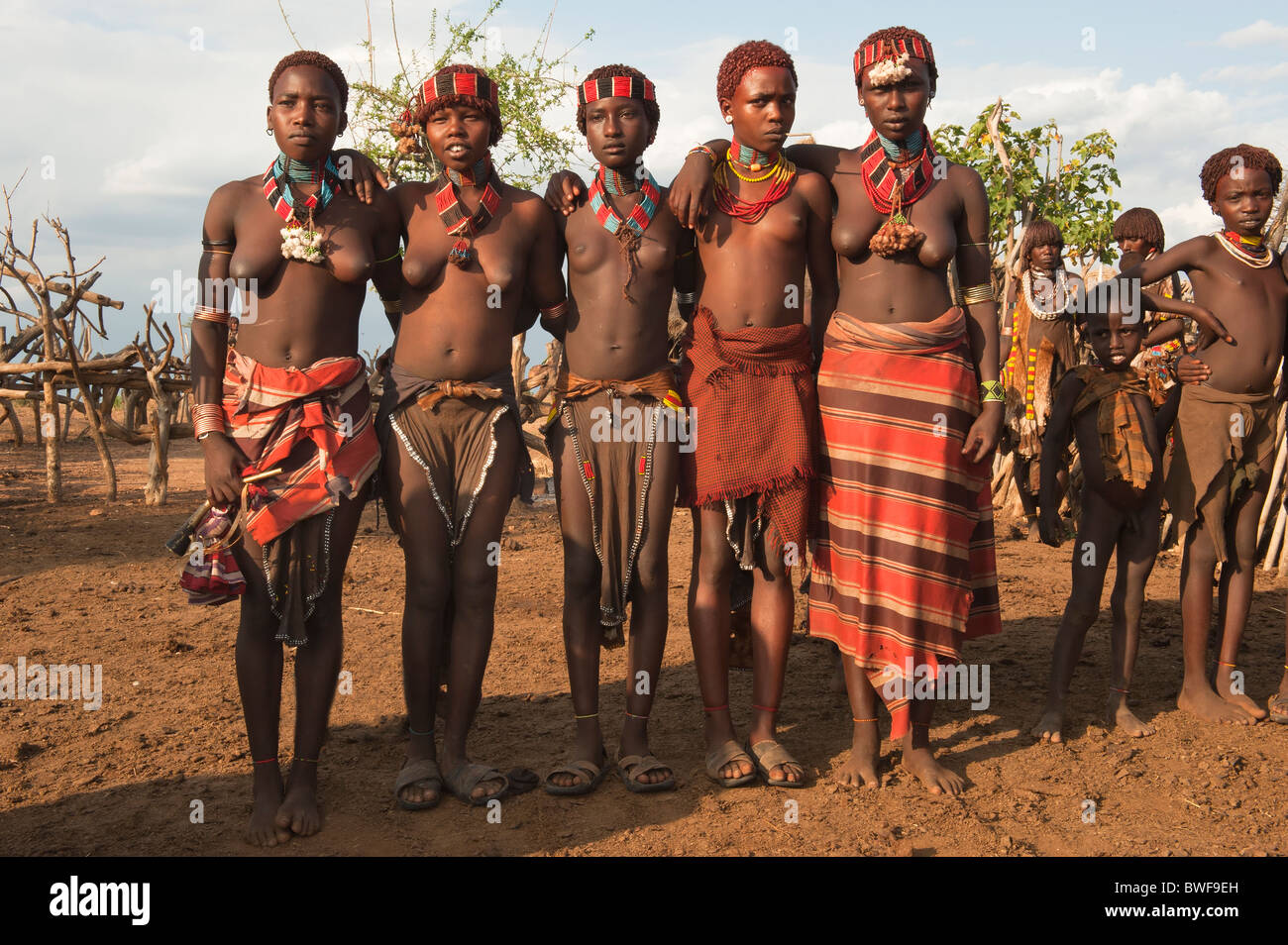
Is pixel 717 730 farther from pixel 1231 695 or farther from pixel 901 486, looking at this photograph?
pixel 1231 695

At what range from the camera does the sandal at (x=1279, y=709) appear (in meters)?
4.61

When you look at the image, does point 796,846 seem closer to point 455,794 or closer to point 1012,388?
point 455,794

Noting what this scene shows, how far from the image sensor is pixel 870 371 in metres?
3.96

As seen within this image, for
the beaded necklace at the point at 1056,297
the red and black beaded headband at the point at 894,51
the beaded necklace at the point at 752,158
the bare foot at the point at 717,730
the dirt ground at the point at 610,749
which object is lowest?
the dirt ground at the point at 610,749

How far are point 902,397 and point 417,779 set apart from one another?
2.22 m

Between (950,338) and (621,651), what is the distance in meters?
2.64

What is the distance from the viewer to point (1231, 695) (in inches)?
189

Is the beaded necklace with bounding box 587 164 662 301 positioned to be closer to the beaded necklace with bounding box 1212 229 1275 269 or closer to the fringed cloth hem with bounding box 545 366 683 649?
the fringed cloth hem with bounding box 545 366 683 649

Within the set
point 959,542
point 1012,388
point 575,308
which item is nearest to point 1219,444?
point 959,542

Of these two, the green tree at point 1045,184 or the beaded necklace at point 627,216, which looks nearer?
the beaded necklace at point 627,216

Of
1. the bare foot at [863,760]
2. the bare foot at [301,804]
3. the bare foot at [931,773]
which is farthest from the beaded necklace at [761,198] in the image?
the bare foot at [301,804]

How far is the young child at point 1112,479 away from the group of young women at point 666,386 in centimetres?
75
